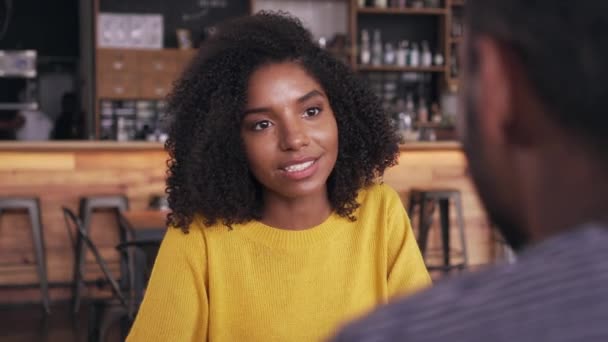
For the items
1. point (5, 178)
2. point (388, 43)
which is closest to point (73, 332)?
point (5, 178)

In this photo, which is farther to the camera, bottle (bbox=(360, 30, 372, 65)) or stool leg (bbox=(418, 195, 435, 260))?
bottle (bbox=(360, 30, 372, 65))

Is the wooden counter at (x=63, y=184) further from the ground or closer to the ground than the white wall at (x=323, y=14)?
Answer: closer to the ground

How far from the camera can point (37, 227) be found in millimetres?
5477

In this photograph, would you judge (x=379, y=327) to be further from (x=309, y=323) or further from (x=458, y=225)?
(x=458, y=225)

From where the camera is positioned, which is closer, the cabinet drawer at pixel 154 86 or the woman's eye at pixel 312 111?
the woman's eye at pixel 312 111

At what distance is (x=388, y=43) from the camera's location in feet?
26.7

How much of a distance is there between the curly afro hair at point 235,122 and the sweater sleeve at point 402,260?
0.24ft

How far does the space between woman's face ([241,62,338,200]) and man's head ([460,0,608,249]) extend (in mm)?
938

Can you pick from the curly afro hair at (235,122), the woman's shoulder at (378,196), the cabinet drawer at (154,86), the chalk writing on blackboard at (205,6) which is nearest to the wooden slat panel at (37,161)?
the cabinet drawer at (154,86)

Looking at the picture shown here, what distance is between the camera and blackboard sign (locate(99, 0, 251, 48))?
25.3 feet

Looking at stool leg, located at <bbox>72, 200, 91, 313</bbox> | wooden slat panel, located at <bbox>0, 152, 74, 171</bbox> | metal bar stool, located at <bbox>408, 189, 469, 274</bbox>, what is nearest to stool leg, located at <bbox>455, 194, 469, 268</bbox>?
metal bar stool, located at <bbox>408, 189, 469, 274</bbox>

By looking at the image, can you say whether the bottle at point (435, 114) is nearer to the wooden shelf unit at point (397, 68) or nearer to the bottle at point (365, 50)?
the wooden shelf unit at point (397, 68)

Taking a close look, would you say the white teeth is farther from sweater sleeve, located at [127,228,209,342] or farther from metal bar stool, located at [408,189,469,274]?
metal bar stool, located at [408,189,469,274]

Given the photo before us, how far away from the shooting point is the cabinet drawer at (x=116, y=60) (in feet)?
24.6
